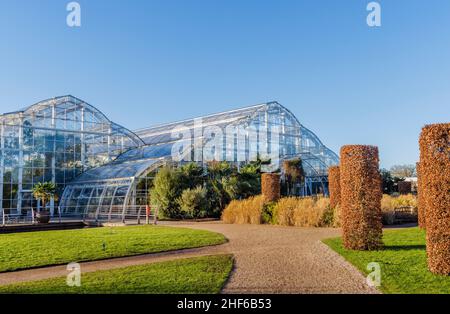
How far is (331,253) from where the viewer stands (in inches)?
415

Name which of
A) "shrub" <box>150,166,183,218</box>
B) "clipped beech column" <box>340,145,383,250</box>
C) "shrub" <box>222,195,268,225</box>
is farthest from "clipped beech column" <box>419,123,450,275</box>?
"shrub" <box>150,166,183,218</box>

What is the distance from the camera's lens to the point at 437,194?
7.97m

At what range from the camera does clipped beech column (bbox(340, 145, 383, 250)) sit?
11016 mm

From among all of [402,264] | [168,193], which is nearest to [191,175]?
[168,193]

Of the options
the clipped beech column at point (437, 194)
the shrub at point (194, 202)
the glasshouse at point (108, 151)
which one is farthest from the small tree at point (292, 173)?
the clipped beech column at point (437, 194)

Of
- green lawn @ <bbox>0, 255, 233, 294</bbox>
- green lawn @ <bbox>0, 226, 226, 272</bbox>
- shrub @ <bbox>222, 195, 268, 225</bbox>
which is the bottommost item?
green lawn @ <bbox>0, 226, 226, 272</bbox>

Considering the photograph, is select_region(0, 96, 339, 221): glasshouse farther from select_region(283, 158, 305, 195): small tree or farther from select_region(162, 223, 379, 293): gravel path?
select_region(162, 223, 379, 293): gravel path

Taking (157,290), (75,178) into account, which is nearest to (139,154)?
(75,178)

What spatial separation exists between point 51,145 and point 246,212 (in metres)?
18.0

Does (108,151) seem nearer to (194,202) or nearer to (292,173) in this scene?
(194,202)

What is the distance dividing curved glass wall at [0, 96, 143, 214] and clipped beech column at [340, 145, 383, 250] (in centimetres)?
2496

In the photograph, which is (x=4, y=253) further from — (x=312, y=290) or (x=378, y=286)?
(x=378, y=286)

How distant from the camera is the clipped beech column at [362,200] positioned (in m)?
11.0
